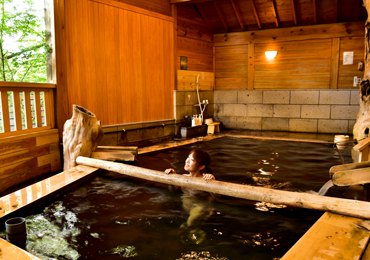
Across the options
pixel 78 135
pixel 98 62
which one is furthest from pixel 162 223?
pixel 98 62

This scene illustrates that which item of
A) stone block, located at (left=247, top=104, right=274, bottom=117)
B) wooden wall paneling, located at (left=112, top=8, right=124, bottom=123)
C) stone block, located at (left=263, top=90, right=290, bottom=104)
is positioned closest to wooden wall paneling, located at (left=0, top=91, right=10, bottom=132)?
wooden wall paneling, located at (left=112, top=8, right=124, bottom=123)

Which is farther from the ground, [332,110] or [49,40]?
[49,40]

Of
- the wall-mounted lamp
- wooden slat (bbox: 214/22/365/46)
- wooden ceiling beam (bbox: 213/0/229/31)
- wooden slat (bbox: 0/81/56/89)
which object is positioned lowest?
wooden slat (bbox: 0/81/56/89)

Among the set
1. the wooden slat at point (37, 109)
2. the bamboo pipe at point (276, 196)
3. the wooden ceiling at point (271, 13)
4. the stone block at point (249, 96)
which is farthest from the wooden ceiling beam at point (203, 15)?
the bamboo pipe at point (276, 196)

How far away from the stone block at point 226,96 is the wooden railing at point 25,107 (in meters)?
6.73

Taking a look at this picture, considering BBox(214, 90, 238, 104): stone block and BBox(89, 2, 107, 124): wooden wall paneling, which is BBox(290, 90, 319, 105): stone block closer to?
BBox(214, 90, 238, 104): stone block

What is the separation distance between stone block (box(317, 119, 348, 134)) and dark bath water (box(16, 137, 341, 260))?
5.01 m

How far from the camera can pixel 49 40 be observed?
227 inches

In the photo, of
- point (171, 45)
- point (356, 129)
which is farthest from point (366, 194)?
point (171, 45)

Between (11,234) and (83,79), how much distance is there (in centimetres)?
430

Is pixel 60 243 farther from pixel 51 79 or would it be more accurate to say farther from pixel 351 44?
pixel 351 44

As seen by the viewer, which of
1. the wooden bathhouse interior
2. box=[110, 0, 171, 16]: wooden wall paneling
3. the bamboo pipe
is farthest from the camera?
box=[110, 0, 171, 16]: wooden wall paneling

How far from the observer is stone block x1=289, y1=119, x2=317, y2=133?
998 cm

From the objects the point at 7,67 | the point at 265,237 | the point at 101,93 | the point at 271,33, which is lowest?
the point at 265,237
